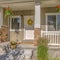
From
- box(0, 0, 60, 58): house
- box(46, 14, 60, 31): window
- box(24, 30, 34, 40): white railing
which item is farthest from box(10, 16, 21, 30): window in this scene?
box(46, 14, 60, 31): window

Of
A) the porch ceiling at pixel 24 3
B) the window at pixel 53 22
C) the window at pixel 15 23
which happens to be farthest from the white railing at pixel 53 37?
the window at pixel 15 23

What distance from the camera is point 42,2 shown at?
15039 mm

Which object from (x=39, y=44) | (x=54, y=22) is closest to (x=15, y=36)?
(x=54, y=22)

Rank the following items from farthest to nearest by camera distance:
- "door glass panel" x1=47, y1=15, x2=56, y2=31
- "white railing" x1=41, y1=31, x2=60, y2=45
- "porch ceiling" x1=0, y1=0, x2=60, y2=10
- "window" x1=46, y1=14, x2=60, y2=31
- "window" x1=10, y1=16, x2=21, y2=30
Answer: "window" x1=10, y1=16, x2=21, y2=30 < "door glass panel" x1=47, y1=15, x2=56, y2=31 < "window" x1=46, y1=14, x2=60, y2=31 < "white railing" x1=41, y1=31, x2=60, y2=45 < "porch ceiling" x1=0, y1=0, x2=60, y2=10

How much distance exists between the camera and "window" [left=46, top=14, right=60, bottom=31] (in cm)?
1700

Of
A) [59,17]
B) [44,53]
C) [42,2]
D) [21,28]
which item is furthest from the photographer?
[21,28]

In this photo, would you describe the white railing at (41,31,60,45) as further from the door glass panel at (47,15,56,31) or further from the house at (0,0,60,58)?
the door glass panel at (47,15,56,31)

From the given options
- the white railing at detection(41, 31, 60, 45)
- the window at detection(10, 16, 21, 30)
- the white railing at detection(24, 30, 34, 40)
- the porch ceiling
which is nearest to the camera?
the porch ceiling

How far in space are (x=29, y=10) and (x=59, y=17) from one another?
2785 millimetres

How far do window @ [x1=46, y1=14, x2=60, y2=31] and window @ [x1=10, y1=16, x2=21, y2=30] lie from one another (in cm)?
280

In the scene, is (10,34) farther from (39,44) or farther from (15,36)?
(39,44)

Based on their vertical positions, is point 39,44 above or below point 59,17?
below

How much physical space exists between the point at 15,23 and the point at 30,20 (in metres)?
1.47

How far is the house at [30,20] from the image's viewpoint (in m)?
15.3
